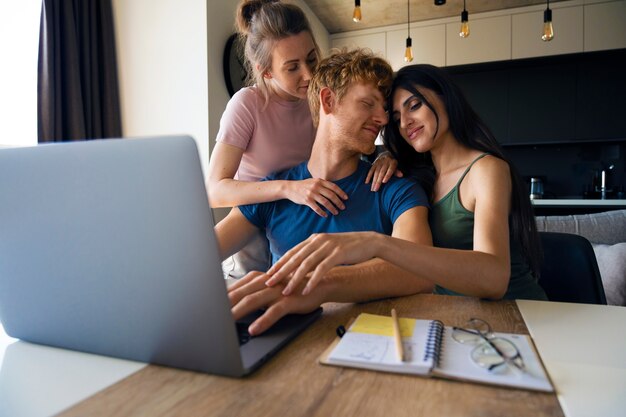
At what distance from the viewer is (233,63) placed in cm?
297

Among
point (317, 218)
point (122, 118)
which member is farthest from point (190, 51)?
point (317, 218)

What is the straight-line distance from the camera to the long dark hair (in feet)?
4.21

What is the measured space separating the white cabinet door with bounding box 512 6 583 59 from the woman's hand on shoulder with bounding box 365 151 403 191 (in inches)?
150

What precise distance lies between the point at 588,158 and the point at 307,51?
4.16 metres

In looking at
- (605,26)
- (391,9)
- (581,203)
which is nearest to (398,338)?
(581,203)

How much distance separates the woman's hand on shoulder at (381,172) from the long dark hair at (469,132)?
0.41 feet

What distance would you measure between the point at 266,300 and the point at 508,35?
4.67 meters

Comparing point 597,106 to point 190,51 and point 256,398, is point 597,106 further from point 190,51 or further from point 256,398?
point 256,398

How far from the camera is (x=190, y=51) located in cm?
283

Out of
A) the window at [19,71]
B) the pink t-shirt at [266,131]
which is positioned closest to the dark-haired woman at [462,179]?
the pink t-shirt at [266,131]

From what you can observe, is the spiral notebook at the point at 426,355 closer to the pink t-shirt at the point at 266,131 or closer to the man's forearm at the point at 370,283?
the man's forearm at the point at 370,283

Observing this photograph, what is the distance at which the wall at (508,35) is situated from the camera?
4230mm

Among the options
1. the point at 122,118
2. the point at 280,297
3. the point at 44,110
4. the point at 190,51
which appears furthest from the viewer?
the point at 122,118

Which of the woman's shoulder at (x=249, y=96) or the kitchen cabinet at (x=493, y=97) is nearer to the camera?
the woman's shoulder at (x=249, y=96)
